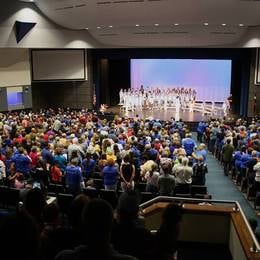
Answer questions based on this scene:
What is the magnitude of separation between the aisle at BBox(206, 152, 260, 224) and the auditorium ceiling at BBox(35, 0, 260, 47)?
7225 millimetres

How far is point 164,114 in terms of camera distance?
2398 cm

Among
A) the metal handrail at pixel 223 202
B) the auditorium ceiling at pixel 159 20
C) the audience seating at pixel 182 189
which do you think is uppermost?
Answer: the auditorium ceiling at pixel 159 20

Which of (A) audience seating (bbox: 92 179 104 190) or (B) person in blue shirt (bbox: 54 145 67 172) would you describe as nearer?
(A) audience seating (bbox: 92 179 104 190)

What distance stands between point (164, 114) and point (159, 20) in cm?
607

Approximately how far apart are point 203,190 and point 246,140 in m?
5.17

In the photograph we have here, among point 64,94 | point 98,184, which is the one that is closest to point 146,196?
point 98,184

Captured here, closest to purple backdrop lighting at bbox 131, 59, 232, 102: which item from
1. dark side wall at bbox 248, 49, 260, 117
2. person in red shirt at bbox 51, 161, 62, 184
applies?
dark side wall at bbox 248, 49, 260, 117

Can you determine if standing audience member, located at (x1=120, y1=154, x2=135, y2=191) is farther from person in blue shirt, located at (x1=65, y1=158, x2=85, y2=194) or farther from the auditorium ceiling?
the auditorium ceiling

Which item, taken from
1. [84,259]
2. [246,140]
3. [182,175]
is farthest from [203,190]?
[84,259]

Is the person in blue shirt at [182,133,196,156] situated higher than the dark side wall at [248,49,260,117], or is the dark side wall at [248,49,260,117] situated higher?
the dark side wall at [248,49,260,117]

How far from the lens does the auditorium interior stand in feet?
9.73

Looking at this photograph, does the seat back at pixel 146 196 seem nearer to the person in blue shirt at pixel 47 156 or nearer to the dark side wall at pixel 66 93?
the person in blue shirt at pixel 47 156

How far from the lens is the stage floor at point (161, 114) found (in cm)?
2272

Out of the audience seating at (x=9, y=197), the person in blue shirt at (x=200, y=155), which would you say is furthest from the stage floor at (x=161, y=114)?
the audience seating at (x=9, y=197)
